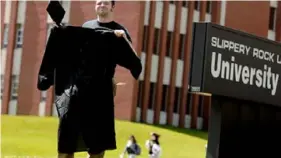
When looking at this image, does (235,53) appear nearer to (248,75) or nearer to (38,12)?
(248,75)

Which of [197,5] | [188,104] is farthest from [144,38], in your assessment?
[188,104]

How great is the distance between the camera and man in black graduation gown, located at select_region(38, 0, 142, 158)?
6074 mm

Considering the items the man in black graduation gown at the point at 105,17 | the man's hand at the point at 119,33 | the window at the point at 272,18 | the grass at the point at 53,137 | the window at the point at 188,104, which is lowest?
the grass at the point at 53,137

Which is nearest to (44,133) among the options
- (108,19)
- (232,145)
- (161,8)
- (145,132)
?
(145,132)

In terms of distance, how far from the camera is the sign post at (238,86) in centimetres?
840

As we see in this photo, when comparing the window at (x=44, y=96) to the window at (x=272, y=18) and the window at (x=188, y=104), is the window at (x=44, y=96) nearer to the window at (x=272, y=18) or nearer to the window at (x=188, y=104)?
the window at (x=188, y=104)

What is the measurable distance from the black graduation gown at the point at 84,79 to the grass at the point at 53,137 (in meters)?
21.0

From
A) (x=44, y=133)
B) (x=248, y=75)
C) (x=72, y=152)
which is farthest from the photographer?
(x=44, y=133)

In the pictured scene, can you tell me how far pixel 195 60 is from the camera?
8.45 meters

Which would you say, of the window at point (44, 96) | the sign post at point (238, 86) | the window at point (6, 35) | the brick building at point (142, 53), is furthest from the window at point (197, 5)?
the sign post at point (238, 86)

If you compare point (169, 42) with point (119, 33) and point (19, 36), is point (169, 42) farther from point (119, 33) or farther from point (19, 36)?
point (119, 33)

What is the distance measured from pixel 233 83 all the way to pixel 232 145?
0.92 m

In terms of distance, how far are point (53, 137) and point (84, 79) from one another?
92.7ft

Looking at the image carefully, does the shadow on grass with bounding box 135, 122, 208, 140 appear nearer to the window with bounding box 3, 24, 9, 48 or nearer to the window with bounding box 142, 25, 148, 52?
the window with bounding box 142, 25, 148, 52
